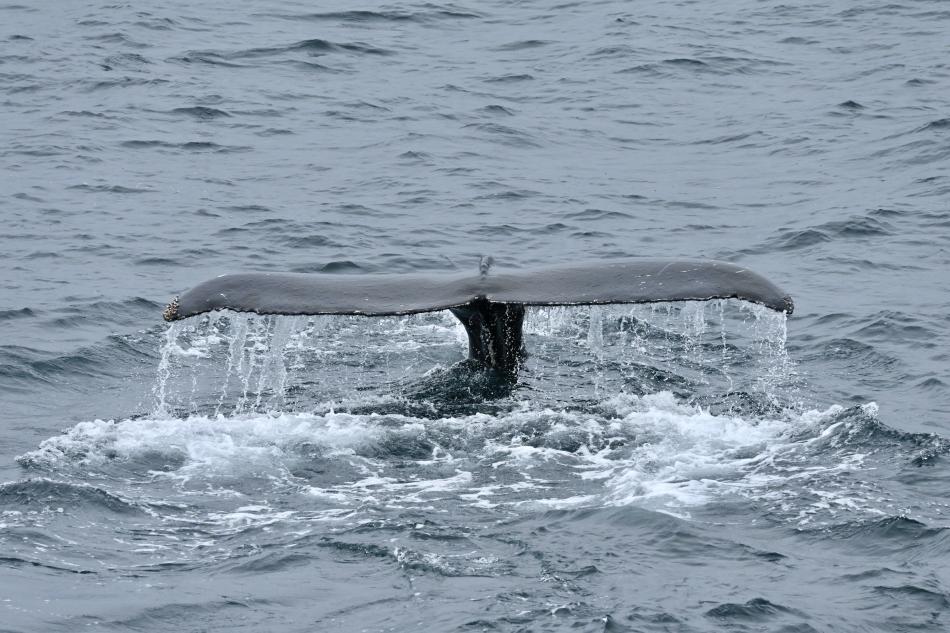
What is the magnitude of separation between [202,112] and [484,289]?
12233mm

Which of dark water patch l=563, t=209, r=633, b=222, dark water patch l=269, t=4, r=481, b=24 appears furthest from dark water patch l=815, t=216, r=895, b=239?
dark water patch l=269, t=4, r=481, b=24

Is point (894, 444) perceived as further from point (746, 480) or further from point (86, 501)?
point (86, 501)

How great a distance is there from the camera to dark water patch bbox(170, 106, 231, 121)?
65.7 ft

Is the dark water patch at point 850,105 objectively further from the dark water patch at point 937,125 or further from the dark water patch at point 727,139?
the dark water patch at point 727,139

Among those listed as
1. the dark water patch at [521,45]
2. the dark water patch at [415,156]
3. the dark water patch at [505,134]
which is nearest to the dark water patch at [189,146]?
the dark water patch at [415,156]

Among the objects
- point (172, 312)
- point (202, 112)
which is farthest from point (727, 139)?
point (172, 312)

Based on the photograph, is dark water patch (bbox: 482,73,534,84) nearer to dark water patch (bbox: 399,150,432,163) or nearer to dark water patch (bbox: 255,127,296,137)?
dark water patch (bbox: 255,127,296,137)

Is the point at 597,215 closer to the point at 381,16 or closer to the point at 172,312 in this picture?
the point at 172,312

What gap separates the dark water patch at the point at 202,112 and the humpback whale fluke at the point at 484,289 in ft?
38.2

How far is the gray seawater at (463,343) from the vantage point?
701 centimetres

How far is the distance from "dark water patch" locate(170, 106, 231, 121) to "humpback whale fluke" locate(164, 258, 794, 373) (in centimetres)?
1163

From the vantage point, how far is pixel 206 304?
27.6 feet

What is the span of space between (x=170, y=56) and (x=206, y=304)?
15496mm

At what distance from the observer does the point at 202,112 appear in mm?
20203
